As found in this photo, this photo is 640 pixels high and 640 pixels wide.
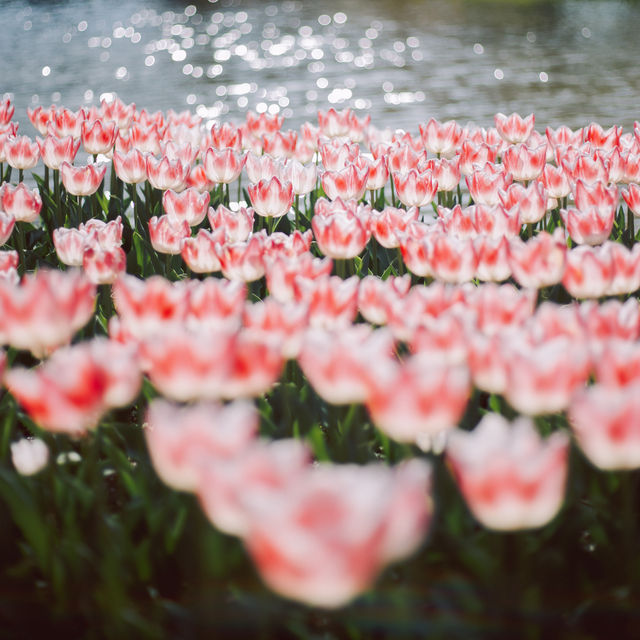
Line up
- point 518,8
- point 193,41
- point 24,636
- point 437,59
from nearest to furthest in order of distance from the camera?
point 24,636 < point 437,59 < point 193,41 < point 518,8

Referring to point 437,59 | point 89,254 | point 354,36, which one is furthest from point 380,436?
point 354,36

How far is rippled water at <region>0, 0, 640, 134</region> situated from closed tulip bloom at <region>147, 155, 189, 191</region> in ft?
18.8

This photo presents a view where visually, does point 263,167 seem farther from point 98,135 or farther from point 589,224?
point 589,224

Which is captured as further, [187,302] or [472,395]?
[472,395]

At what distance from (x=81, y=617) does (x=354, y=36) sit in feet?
64.8

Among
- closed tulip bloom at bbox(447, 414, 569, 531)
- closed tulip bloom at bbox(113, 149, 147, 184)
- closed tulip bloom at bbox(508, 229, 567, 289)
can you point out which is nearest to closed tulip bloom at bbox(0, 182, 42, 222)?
closed tulip bloom at bbox(113, 149, 147, 184)

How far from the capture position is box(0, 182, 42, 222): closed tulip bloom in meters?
3.02

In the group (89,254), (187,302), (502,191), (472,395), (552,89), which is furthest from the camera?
(552,89)

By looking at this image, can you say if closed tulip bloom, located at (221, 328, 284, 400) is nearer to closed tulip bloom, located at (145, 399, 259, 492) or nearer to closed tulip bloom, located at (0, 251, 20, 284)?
closed tulip bloom, located at (145, 399, 259, 492)

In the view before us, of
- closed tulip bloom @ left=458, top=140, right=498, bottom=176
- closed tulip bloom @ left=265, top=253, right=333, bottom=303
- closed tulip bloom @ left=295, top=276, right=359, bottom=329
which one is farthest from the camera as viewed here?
closed tulip bloom @ left=458, top=140, right=498, bottom=176

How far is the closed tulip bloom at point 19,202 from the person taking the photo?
3.02m

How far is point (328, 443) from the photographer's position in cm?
210

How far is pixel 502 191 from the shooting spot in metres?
2.92

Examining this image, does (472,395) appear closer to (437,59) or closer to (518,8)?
(437,59)
